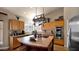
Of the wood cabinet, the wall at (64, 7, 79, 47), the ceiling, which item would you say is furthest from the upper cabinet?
the wall at (64, 7, 79, 47)

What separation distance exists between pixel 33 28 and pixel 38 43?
11.0 inches

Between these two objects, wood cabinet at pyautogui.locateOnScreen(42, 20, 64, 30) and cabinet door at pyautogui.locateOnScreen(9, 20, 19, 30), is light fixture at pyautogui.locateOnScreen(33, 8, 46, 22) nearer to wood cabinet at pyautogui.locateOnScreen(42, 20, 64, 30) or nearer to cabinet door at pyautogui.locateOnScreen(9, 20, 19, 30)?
wood cabinet at pyautogui.locateOnScreen(42, 20, 64, 30)

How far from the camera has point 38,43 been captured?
1.79 metres

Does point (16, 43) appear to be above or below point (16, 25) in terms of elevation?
below

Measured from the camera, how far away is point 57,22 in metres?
1.86

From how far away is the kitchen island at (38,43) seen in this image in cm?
179

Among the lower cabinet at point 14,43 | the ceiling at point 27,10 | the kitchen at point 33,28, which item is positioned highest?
the ceiling at point 27,10

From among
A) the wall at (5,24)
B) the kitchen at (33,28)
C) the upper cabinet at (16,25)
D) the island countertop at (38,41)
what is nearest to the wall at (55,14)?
the kitchen at (33,28)

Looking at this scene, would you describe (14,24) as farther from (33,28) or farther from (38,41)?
(38,41)

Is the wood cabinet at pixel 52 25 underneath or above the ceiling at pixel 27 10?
underneath

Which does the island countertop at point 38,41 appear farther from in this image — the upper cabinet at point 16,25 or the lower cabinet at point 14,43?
the upper cabinet at point 16,25

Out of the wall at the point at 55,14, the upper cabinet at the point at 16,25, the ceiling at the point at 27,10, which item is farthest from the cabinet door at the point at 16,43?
the wall at the point at 55,14

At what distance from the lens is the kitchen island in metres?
1.79

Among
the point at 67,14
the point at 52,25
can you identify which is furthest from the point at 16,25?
the point at 67,14
